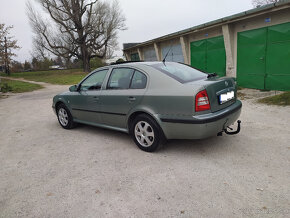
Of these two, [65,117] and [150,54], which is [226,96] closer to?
[65,117]

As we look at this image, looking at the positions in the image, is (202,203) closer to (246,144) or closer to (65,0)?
(246,144)

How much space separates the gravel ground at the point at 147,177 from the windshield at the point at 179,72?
1.20 metres

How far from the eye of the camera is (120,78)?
4.06 meters

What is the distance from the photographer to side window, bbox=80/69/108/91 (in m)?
4.43

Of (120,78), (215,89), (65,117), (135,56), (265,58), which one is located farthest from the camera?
(135,56)

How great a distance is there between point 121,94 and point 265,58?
7.21m

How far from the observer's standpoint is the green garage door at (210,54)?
34.9 feet

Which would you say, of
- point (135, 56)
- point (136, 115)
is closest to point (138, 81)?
point (136, 115)

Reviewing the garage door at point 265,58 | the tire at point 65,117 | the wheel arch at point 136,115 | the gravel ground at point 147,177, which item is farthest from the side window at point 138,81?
the garage door at point 265,58

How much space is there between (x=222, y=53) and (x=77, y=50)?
89.2 feet

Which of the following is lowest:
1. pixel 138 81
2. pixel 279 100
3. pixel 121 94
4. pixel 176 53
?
pixel 279 100

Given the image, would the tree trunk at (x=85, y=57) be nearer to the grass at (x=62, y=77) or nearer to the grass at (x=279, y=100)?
the grass at (x=62, y=77)

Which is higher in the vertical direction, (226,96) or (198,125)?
(226,96)

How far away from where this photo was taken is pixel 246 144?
3.76m
